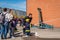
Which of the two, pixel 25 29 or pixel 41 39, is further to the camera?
pixel 25 29

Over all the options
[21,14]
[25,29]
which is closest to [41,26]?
[21,14]

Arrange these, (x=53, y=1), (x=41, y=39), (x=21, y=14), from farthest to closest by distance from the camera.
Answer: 1. (x=53, y=1)
2. (x=21, y=14)
3. (x=41, y=39)

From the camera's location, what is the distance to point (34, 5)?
26.8 meters

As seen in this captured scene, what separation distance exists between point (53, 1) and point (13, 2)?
5.01m

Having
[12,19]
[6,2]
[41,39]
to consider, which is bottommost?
[41,39]

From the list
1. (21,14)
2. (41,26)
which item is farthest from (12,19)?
(21,14)

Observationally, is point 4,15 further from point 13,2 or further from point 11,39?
point 13,2

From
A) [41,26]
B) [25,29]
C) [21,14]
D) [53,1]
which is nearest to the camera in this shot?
[25,29]

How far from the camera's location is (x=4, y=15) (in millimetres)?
14266

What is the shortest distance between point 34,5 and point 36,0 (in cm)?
58

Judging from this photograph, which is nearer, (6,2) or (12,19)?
(12,19)

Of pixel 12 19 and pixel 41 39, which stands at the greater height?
pixel 12 19

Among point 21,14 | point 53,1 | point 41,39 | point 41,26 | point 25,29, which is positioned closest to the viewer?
point 41,39

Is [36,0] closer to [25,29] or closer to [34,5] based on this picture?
[34,5]
